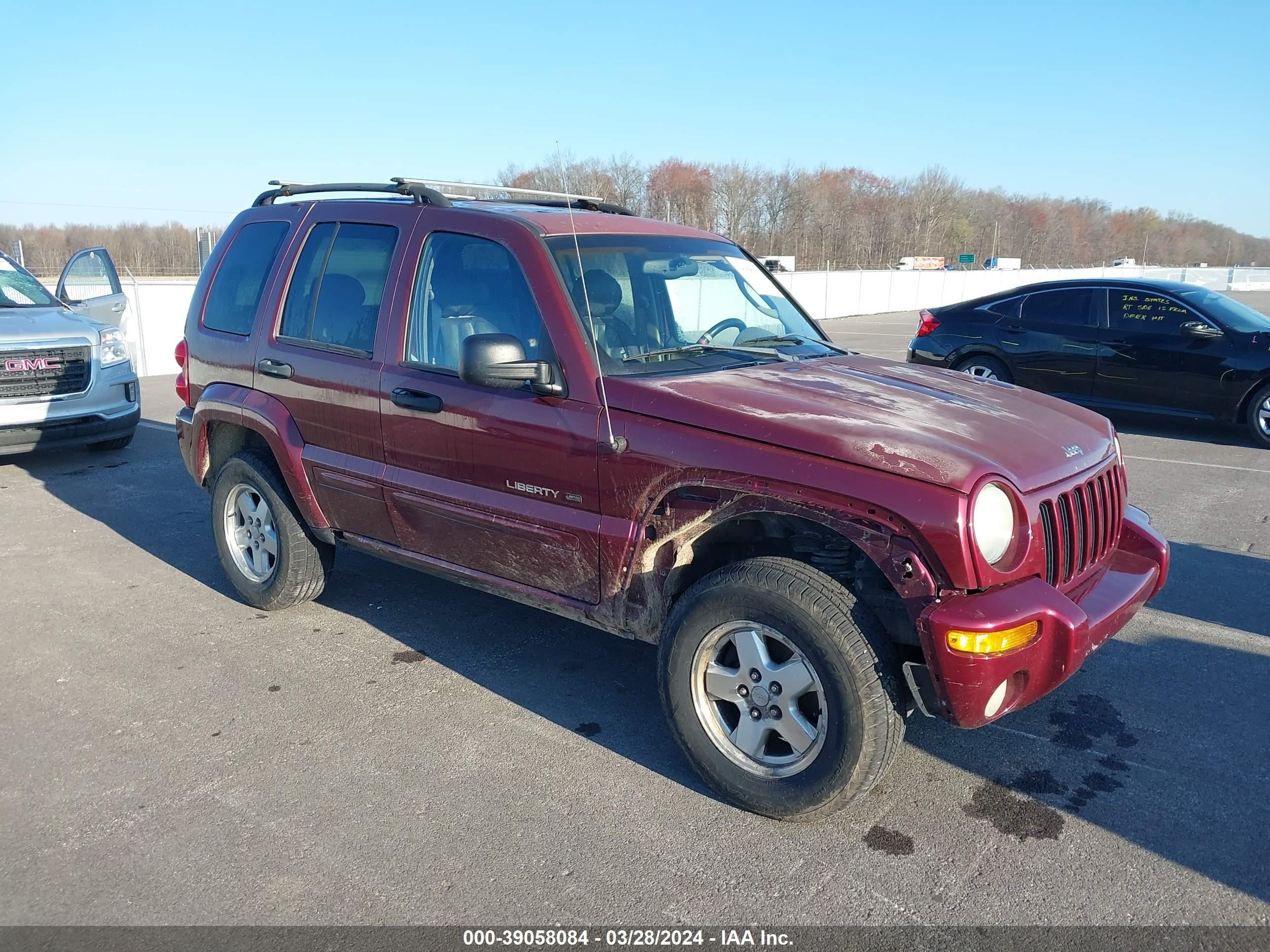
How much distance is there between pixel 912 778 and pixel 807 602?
3.19 feet

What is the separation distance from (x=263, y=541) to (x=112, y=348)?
5.12 m

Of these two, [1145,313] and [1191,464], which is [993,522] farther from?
[1145,313]

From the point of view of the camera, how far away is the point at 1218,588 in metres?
5.50

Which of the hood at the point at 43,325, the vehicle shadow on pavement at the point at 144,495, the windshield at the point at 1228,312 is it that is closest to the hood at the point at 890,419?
the vehicle shadow on pavement at the point at 144,495

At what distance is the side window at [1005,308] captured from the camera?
432 inches

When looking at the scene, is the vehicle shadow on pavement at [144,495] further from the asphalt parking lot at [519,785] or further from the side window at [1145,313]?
the side window at [1145,313]

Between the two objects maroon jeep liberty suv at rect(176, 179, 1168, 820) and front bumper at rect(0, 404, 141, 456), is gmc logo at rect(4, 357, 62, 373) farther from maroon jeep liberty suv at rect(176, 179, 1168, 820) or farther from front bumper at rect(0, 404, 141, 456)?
maroon jeep liberty suv at rect(176, 179, 1168, 820)

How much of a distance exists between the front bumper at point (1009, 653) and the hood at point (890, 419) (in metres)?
0.35

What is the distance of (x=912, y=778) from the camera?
362 centimetres

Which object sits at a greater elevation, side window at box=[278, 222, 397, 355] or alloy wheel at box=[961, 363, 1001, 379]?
side window at box=[278, 222, 397, 355]

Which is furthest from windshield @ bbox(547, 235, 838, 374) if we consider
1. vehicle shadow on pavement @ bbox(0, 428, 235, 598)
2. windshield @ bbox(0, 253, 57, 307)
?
windshield @ bbox(0, 253, 57, 307)

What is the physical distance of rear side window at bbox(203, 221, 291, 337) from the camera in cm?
516

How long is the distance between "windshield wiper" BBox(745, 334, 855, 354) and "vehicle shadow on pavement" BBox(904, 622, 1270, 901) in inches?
67.5

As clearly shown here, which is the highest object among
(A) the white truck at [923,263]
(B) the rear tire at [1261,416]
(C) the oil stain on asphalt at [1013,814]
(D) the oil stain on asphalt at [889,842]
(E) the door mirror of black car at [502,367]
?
(A) the white truck at [923,263]
